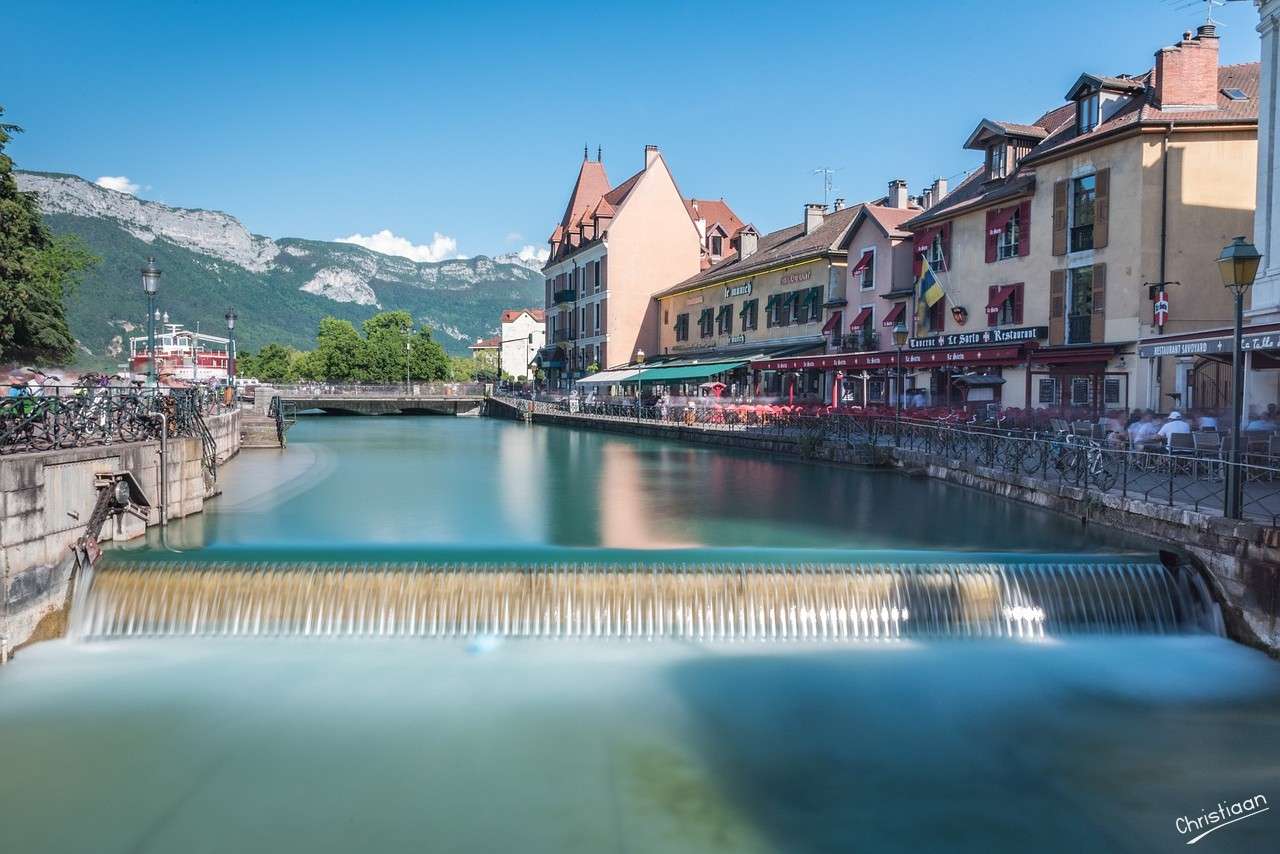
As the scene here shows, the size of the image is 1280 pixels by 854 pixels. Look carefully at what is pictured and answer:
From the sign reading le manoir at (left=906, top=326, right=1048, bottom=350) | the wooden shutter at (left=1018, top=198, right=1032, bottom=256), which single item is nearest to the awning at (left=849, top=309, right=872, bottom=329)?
the sign reading le manoir at (left=906, top=326, right=1048, bottom=350)

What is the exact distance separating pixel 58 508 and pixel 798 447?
23.7m

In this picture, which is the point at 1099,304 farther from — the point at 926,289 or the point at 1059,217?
the point at 926,289

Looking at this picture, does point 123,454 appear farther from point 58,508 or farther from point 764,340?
point 764,340

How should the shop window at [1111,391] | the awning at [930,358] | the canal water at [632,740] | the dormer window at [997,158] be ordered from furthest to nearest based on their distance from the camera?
the dormer window at [997,158] → the awning at [930,358] → the shop window at [1111,391] → the canal water at [632,740]

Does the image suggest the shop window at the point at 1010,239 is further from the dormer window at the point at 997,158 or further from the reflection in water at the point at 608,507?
the reflection in water at the point at 608,507

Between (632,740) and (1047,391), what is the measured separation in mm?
25202

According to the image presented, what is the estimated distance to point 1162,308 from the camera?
25.1 metres

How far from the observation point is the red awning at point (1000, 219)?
31.6 meters

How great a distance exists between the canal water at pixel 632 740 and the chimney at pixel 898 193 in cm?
3452

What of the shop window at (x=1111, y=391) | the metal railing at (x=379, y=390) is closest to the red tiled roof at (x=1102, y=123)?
the shop window at (x=1111, y=391)

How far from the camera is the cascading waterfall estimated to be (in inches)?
474

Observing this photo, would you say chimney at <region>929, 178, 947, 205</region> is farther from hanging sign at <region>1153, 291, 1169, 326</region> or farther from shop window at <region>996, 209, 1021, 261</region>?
hanging sign at <region>1153, 291, 1169, 326</region>

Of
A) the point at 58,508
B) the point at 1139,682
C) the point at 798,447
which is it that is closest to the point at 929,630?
the point at 1139,682

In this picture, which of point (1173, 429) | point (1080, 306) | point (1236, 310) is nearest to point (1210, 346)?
point (1173, 429)
